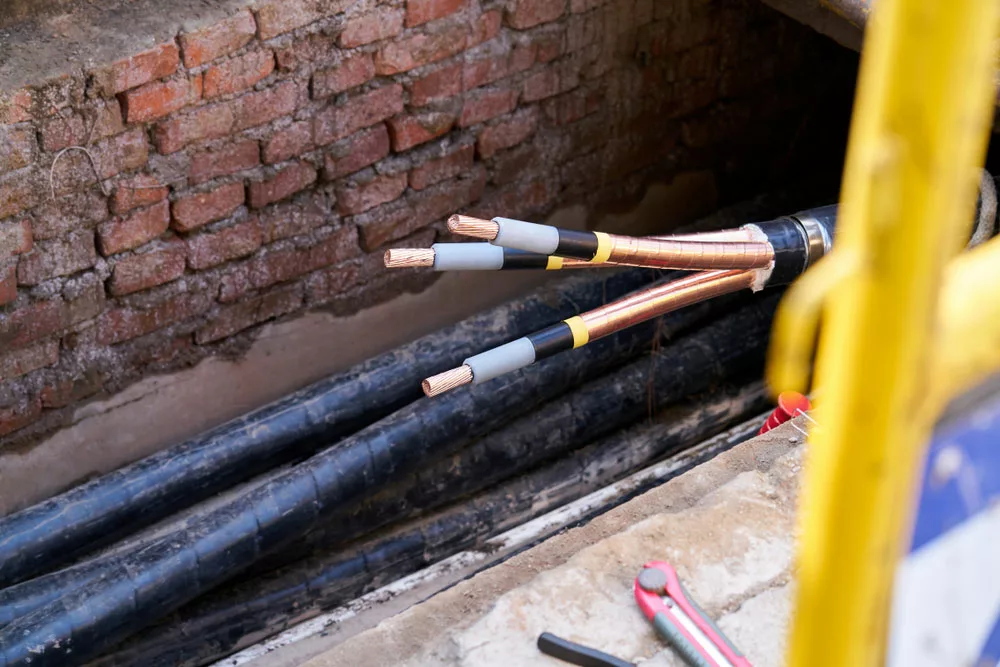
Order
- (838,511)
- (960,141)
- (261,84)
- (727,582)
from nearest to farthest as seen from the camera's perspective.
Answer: (960,141)
(838,511)
(727,582)
(261,84)

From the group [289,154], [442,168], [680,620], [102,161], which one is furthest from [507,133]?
[680,620]

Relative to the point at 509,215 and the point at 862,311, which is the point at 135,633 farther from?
the point at 862,311

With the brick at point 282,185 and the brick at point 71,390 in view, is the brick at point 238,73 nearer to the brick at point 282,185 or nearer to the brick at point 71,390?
the brick at point 282,185

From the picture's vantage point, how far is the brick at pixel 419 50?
2.63 metres

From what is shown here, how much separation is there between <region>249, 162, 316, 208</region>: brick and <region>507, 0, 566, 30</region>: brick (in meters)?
0.67

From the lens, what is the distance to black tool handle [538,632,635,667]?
5.55 feet

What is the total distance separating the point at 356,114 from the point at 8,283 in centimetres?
90

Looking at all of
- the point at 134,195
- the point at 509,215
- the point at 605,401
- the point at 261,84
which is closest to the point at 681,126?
the point at 509,215

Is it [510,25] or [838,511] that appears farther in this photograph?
[510,25]

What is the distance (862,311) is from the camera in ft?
2.18

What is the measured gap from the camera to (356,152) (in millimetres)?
2715

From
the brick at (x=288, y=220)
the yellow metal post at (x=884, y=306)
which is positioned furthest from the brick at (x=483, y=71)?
the yellow metal post at (x=884, y=306)

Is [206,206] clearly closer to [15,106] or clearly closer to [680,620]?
[15,106]

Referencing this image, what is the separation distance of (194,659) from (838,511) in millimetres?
1993
